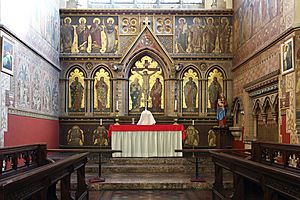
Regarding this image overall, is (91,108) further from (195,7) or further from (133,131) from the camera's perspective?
(195,7)

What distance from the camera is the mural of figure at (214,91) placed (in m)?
19.8

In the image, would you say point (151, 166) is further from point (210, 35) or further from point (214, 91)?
point (210, 35)

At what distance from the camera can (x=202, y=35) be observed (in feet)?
65.7

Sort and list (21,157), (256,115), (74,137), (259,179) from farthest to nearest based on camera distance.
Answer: (74,137) < (256,115) < (21,157) < (259,179)

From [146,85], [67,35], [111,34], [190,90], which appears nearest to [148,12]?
[111,34]

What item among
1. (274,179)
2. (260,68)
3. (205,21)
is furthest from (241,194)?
(205,21)

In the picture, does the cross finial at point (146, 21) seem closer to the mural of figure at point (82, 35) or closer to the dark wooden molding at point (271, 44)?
the mural of figure at point (82, 35)

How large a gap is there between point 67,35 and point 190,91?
19.9 feet

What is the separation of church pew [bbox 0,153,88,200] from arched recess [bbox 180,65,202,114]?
36.4ft

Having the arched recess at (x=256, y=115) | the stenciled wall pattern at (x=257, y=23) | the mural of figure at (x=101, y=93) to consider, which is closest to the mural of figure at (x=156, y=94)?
the mural of figure at (x=101, y=93)

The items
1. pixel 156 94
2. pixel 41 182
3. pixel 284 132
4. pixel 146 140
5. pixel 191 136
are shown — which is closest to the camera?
pixel 41 182

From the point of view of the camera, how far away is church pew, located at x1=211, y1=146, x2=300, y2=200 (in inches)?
182

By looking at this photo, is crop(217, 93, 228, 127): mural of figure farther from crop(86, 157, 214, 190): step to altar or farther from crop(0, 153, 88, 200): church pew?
crop(0, 153, 88, 200): church pew

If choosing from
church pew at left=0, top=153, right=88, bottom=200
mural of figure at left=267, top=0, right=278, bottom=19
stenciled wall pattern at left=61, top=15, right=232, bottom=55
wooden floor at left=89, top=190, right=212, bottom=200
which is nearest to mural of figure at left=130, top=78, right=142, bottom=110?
stenciled wall pattern at left=61, top=15, right=232, bottom=55
